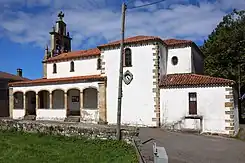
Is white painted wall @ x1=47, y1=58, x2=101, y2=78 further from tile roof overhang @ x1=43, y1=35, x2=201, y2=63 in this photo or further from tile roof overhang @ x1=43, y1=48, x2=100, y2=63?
tile roof overhang @ x1=43, y1=35, x2=201, y2=63

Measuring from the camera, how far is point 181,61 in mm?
24109

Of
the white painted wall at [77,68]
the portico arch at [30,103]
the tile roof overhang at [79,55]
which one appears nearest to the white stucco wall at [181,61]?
the white painted wall at [77,68]

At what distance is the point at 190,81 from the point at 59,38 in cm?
2030

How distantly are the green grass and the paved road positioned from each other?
1.27 metres

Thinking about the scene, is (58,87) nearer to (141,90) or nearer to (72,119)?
(72,119)

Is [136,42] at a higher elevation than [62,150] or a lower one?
higher

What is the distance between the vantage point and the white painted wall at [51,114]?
26470 millimetres

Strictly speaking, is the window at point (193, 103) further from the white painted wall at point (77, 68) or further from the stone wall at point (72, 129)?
the white painted wall at point (77, 68)

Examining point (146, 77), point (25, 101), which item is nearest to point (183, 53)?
point (146, 77)

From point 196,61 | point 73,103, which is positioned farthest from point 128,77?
point 73,103

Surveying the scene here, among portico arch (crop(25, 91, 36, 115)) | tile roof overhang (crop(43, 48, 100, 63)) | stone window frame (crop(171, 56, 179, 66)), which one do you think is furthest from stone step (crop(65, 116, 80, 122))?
stone window frame (crop(171, 56, 179, 66))

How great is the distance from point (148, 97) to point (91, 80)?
558cm

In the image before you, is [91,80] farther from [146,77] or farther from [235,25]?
[235,25]

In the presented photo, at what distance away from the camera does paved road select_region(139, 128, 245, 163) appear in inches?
459
